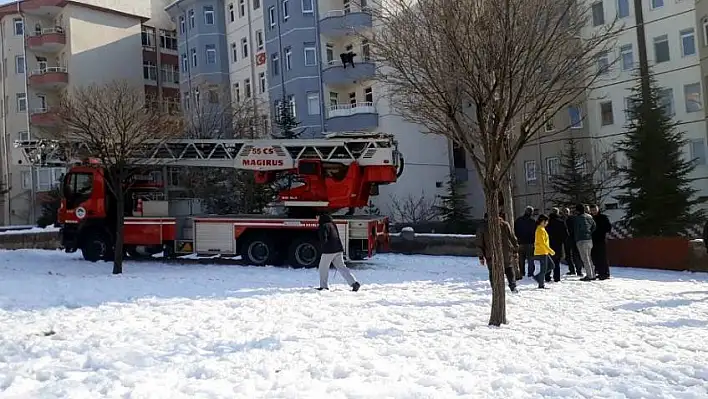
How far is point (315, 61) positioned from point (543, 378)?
3540 cm

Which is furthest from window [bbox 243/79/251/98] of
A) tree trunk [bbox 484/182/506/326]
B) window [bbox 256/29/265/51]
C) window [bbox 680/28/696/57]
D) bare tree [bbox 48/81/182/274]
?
tree trunk [bbox 484/182/506/326]

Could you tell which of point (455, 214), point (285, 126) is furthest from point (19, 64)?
point (455, 214)

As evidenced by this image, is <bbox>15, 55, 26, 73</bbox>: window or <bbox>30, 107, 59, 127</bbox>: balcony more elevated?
<bbox>15, 55, 26, 73</bbox>: window

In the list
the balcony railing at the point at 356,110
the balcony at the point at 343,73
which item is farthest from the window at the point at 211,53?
the balcony railing at the point at 356,110

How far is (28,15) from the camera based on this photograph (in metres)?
52.2

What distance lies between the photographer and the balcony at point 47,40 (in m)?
50.3

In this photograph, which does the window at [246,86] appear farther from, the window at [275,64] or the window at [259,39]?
the window at [275,64]

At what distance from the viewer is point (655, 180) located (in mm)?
25266

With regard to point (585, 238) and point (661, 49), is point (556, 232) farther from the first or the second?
point (661, 49)

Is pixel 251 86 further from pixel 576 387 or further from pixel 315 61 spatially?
pixel 576 387

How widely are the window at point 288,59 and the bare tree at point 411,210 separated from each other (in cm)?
1042

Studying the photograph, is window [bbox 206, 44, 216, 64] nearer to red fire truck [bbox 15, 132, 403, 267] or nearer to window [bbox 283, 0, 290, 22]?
window [bbox 283, 0, 290, 22]

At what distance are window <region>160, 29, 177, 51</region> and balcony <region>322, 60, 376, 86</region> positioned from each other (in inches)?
818

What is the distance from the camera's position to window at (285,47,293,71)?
41375 mm
